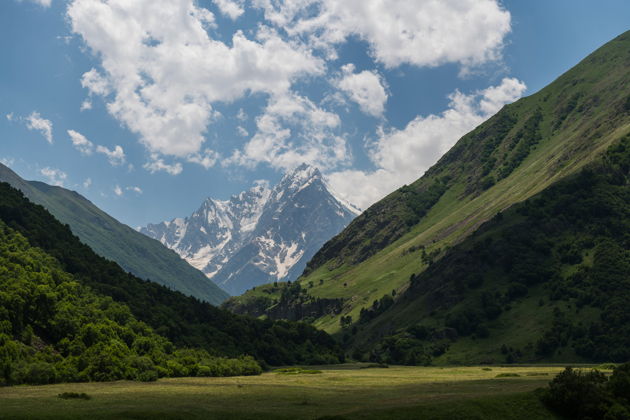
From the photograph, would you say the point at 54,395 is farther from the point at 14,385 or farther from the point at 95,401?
the point at 14,385

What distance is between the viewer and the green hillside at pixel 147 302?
486 feet

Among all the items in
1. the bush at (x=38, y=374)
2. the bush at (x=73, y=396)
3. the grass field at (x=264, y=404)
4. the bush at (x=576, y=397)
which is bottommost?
the bush at (x=576, y=397)

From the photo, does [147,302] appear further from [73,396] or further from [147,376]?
[73,396]

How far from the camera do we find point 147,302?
162125mm

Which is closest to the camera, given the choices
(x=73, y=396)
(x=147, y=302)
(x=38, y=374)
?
(x=73, y=396)

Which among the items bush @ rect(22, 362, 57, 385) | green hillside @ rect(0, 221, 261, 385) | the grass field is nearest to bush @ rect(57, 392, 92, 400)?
the grass field

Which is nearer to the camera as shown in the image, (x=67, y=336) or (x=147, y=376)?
(x=147, y=376)

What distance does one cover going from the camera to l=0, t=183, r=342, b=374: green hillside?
148m

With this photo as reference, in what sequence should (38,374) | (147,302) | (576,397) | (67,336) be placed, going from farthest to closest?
(147,302)
(67,336)
(38,374)
(576,397)

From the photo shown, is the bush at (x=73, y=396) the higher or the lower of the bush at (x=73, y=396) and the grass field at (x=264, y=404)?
the higher

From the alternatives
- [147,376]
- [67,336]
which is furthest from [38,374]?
[67,336]

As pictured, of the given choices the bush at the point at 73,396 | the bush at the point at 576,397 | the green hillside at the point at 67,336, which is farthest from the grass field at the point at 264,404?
the green hillside at the point at 67,336

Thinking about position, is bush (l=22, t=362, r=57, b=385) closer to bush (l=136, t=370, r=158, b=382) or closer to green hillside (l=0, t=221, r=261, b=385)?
green hillside (l=0, t=221, r=261, b=385)

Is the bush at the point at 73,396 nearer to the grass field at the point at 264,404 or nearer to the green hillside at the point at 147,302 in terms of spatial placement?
the grass field at the point at 264,404
